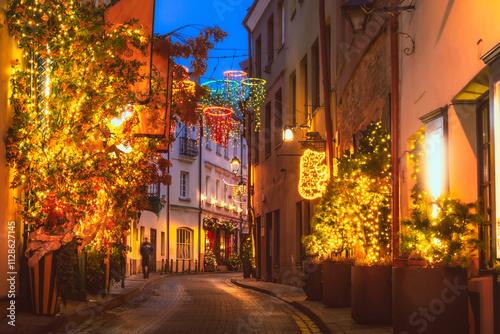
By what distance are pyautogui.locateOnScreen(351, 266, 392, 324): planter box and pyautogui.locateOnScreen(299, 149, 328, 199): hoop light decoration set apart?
25.5 ft

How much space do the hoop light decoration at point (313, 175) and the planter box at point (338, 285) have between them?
4.95 m

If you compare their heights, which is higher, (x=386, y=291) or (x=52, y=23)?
(x=52, y=23)

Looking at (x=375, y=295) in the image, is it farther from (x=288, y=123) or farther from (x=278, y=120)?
(x=278, y=120)

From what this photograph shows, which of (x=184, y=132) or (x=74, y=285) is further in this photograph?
(x=184, y=132)

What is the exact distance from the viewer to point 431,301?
7.05 meters

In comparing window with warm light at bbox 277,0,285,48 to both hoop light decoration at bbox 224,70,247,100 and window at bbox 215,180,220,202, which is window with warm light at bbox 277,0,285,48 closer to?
hoop light decoration at bbox 224,70,247,100

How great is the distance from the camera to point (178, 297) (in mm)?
17031

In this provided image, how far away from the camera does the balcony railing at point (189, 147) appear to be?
42625 millimetres

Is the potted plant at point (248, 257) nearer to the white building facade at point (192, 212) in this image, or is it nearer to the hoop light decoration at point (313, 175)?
the white building facade at point (192, 212)

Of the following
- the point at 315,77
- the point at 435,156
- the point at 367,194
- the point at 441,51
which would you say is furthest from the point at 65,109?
the point at 315,77

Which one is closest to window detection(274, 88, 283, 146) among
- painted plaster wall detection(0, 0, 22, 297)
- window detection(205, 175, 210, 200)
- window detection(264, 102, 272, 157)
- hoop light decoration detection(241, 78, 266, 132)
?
window detection(264, 102, 272, 157)

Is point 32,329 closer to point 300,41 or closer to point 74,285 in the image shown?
point 74,285

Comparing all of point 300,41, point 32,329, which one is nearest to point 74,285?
point 32,329

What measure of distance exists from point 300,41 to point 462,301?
1551cm
